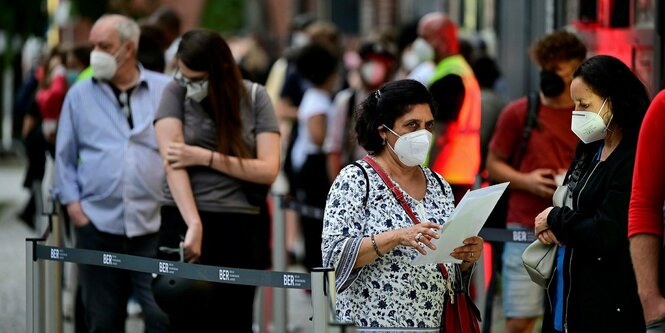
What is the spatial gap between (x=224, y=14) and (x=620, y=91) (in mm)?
47803

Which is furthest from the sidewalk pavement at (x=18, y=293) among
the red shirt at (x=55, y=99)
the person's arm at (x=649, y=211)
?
→ the person's arm at (x=649, y=211)

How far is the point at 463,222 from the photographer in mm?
5242

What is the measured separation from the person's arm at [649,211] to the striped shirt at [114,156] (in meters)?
3.22

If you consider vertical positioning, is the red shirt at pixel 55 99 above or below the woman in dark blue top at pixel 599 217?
above

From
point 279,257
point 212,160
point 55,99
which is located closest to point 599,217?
point 212,160

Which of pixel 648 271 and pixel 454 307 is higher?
pixel 648 271

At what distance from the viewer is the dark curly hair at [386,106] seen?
18.2 ft

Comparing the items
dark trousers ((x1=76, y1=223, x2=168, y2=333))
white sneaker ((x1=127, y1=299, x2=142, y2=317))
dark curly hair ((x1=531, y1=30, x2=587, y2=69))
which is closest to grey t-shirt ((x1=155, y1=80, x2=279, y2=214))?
dark trousers ((x1=76, y1=223, x2=168, y2=333))

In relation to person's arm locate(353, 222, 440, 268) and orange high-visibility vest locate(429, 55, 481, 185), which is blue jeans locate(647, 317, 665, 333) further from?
orange high-visibility vest locate(429, 55, 481, 185)

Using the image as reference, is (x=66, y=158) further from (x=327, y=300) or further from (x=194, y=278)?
(x=327, y=300)

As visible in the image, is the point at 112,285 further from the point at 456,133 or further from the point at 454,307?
the point at 454,307

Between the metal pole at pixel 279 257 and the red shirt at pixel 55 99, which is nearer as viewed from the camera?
the metal pole at pixel 279 257

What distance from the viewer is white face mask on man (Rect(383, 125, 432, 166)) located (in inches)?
215

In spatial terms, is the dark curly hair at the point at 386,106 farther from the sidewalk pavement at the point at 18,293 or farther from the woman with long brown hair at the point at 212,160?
the sidewalk pavement at the point at 18,293
